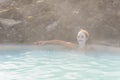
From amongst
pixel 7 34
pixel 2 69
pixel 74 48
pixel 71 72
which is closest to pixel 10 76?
pixel 2 69

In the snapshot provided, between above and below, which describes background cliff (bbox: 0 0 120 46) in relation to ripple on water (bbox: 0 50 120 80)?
above

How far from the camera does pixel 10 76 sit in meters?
6.99

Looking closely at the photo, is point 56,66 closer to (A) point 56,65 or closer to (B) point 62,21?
(A) point 56,65

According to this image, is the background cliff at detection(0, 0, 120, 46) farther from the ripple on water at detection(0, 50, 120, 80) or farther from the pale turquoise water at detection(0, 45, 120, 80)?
the ripple on water at detection(0, 50, 120, 80)

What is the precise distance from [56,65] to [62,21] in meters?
4.89

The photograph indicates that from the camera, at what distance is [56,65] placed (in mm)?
8375

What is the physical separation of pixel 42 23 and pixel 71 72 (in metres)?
6.18

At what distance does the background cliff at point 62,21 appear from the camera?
39.7 ft

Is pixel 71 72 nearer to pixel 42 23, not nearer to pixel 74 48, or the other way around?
pixel 74 48

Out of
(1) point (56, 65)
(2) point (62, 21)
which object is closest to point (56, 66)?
(1) point (56, 65)

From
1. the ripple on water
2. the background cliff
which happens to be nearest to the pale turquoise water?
the ripple on water

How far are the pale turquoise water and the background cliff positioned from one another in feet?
6.55

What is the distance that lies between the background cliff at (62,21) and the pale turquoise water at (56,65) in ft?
6.55

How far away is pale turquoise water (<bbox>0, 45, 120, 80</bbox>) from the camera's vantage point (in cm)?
698
